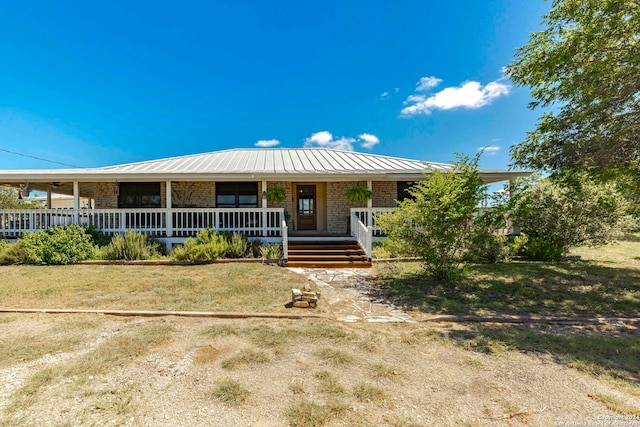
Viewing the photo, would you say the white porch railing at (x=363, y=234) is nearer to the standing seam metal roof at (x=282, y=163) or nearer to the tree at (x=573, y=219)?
the standing seam metal roof at (x=282, y=163)

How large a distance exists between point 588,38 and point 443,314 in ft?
22.1

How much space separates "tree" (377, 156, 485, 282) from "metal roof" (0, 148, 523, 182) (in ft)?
2.79

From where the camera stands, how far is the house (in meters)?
9.53

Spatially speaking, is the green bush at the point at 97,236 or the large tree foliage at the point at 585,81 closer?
the large tree foliage at the point at 585,81

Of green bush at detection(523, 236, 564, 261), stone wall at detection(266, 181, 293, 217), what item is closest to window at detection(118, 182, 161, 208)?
stone wall at detection(266, 181, 293, 217)

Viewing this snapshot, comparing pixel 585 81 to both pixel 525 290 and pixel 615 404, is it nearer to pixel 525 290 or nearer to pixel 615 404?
pixel 525 290

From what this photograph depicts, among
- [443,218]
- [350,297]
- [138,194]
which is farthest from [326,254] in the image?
[138,194]

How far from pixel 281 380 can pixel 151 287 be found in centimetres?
457

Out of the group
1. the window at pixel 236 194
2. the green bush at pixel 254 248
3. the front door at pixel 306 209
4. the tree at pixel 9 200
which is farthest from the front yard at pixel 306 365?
the tree at pixel 9 200

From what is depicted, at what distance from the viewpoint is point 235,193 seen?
11.9 m

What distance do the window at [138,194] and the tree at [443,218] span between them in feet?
34.1

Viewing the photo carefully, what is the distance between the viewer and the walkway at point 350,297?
14.6 feet

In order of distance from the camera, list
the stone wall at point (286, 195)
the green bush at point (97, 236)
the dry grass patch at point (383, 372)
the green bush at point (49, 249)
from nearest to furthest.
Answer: the dry grass patch at point (383, 372) → the green bush at point (49, 249) → the green bush at point (97, 236) → the stone wall at point (286, 195)

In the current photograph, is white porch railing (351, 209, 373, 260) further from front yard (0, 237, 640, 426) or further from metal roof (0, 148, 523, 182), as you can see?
front yard (0, 237, 640, 426)
